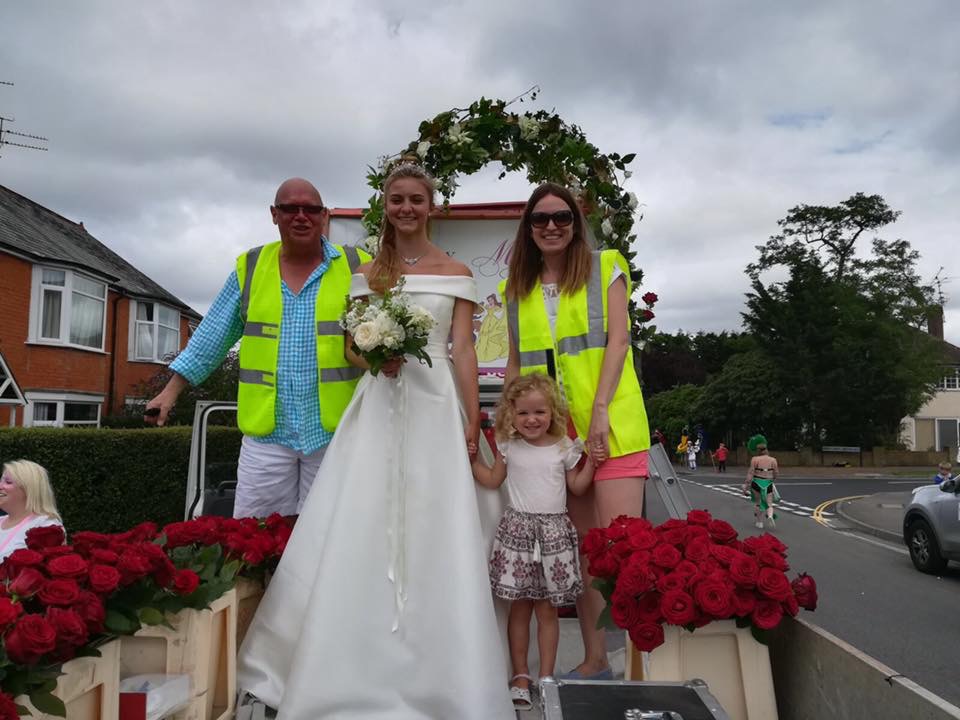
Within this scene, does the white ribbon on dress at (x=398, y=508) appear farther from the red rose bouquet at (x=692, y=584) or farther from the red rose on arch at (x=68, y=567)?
the red rose on arch at (x=68, y=567)

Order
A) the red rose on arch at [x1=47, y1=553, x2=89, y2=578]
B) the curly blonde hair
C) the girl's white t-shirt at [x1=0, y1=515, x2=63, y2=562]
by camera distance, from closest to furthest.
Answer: the red rose on arch at [x1=47, y1=553, x2=89, y2=578] < the curly blonde hair < the girl's white t-shirt at [x1=0, y1=515, x2=63, y2=562]

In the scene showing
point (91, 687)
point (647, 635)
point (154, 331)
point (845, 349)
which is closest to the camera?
point (91, 687)

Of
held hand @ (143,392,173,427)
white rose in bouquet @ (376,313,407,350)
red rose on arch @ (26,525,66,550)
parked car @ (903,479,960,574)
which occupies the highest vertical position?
white rose in bouquet @ (376,313,407,350)

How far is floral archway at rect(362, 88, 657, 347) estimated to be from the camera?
4793 mm

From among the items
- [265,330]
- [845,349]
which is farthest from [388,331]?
[845,349]

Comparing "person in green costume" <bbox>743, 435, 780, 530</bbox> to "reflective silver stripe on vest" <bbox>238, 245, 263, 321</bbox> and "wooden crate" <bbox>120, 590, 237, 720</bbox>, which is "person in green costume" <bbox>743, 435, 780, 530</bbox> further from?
"wooden crate" <bbox>120, 590, 237, 720</bbox>

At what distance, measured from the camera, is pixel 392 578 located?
3037mm

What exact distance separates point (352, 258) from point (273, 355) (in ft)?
2.15

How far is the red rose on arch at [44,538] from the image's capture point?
2.53 metres

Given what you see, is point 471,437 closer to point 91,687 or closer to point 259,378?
point 259,378

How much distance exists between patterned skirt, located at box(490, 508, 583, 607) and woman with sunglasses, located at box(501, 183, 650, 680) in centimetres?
21

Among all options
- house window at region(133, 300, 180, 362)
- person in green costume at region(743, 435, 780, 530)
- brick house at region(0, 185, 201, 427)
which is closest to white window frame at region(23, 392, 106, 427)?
brick house at region(0, 185, 201, 427)

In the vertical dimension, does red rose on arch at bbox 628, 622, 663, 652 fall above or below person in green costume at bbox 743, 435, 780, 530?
above

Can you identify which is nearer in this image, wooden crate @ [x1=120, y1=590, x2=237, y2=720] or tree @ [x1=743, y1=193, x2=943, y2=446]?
wooden crate @ [x1=120, y1=590, x2=237, y2=720]
